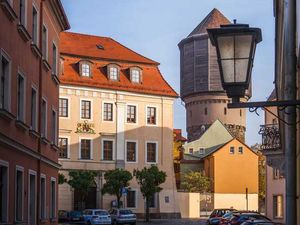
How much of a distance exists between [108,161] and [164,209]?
7.88m

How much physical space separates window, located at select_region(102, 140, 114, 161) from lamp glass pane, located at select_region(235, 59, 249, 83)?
60999 millimetres

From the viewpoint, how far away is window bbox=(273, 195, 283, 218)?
51.4 meters

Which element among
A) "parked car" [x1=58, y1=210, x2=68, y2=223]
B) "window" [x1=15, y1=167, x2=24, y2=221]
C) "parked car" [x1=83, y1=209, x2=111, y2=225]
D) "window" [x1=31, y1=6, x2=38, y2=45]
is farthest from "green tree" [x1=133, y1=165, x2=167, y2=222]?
"window" [x1=15, y1=167, x2=24, y2=221]

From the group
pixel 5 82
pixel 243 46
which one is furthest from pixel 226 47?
pixel 5 82

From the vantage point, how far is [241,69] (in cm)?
757

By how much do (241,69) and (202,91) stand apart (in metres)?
107

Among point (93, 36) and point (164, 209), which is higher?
point (93, 36)

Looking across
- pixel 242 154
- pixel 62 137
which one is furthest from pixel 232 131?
pixel 62 137

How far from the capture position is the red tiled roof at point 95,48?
2717 inches

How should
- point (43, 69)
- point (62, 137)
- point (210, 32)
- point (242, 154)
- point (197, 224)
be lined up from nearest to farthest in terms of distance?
point (210, 32) → point (43, 69) → point (197, 224) → point (62, 137) → point (242, 154)

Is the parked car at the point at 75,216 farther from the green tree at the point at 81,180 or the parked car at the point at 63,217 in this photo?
the green tree at the point at 81,180

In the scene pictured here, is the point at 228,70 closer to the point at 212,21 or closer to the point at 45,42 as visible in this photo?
the point at 45,42

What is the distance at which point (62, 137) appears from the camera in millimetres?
66750

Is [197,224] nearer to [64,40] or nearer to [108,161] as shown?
[108,161]
